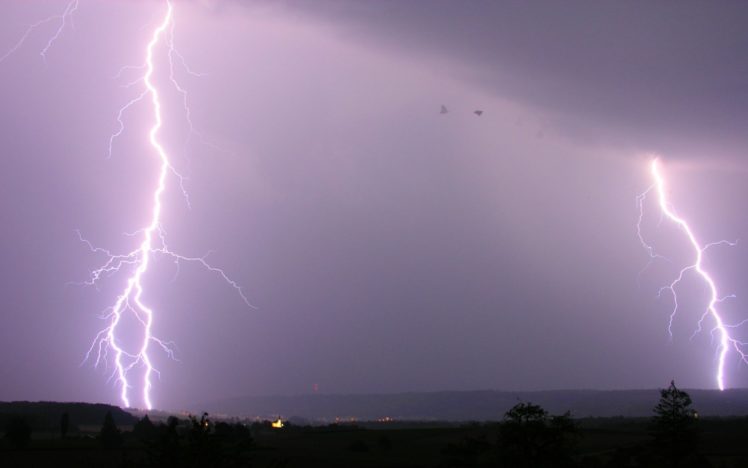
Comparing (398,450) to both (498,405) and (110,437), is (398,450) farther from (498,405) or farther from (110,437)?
(498,405)

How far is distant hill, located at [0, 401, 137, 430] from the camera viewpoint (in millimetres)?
84625

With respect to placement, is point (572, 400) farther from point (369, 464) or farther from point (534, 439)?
point (534, 439)

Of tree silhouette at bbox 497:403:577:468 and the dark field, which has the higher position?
tree silhouette at bbox 497:403:577:468

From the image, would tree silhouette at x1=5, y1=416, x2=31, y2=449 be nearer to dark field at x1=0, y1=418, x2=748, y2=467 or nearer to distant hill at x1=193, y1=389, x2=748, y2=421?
dark field at x1=0, y1=418, x2=748, y2=467

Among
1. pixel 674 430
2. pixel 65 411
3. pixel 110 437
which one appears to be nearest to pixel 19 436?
pixel 110 437

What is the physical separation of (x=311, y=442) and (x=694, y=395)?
115546mm

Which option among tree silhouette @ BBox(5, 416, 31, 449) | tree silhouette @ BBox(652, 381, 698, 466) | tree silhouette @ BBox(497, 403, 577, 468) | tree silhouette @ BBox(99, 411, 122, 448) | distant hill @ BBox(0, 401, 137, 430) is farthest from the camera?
distant hill @ BBox(0, 401, 137, 430)

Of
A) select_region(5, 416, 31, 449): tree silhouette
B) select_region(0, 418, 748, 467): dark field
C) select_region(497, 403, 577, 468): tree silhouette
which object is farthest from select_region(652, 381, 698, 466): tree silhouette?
select_region(5, 416, 31, 449): tree silhouette

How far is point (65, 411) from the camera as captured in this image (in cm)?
8769

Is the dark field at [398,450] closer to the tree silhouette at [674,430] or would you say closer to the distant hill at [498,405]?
the tree silhouette at [674,430]

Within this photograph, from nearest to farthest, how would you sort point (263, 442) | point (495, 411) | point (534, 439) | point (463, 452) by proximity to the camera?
point (534, 439), point (463, 452), point (263, 442), point (495, 411)

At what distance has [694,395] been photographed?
151125 millimetres

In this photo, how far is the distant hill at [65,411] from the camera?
278 feet

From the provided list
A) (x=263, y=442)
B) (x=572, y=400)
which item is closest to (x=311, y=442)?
(x=263, y=442)
